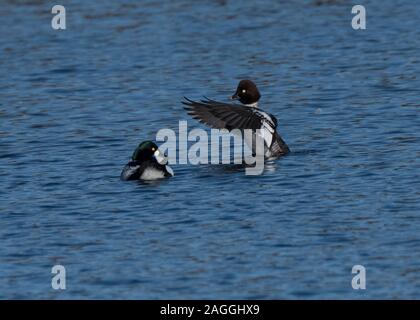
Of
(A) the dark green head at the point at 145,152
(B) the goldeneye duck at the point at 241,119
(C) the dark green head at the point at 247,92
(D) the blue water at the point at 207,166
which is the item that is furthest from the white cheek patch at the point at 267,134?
(A) the dark green head at the point at 145,152

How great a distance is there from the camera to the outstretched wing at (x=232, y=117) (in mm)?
18438

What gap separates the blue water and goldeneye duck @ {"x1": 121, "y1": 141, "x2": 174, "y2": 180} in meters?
0.26

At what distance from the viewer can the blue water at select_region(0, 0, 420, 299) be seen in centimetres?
1305

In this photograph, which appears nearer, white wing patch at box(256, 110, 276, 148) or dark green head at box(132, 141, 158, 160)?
dark green head at box(132, 141, 158, 160)

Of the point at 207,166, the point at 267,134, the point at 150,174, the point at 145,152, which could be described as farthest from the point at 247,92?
the point at 150,174

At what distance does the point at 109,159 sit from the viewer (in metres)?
19.5

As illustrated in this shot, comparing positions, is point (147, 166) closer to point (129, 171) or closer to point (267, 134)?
point (129, 171)

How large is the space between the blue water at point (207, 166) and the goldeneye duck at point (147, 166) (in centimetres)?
26

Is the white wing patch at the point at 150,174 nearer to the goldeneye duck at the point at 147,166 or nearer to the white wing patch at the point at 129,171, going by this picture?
the goldeneye duck at the point at 147,166

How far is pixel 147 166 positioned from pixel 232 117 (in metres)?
1.73

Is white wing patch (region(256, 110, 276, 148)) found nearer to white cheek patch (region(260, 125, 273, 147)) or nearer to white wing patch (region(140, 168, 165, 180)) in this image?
white cheek patch (region(260, 125, 273, 147))

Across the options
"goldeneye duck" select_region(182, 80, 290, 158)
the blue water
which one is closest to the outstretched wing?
"goldeneye duck" select_region(182, 80, 290, 158)

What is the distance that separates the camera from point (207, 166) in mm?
18578

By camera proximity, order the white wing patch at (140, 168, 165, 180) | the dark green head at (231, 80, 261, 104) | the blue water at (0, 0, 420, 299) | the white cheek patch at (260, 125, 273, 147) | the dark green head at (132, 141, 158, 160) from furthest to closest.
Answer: the dark green head at (231, 80, 261, 104) → the white cheek patch at (260, 125, 273, 147) → the dark green head at (132, 141, 158, 160) → the white wing patch at (140, 168, 165, 180) → the blue water at (0, 0, 420, 299)
